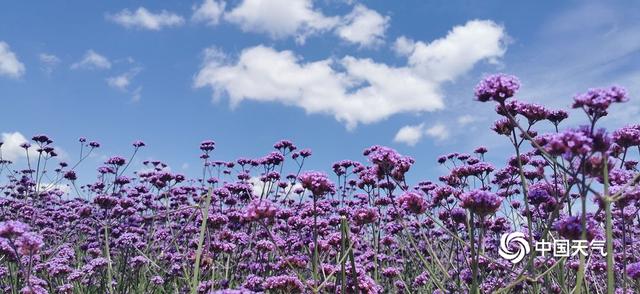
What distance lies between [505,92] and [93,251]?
6308 mm

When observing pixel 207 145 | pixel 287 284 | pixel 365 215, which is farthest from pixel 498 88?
pixel 207 145

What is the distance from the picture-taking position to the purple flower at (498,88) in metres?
3.33

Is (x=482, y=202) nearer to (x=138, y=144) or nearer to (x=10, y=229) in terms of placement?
(x=10, y=229)

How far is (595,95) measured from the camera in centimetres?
281

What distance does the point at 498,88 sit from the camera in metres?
3.37

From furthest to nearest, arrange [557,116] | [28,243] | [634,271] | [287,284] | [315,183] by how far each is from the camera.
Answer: [557,116]
[634,271]
[287,284]
[315,183]
[28,243]

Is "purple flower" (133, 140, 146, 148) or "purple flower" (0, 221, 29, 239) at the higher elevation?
"purple flower" (133, 140, 146, 148)

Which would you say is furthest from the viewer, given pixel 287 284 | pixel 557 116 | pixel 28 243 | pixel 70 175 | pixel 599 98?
pixel 70 175

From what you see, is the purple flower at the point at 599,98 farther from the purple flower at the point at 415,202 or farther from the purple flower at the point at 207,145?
the purple flower at the point at 207,145

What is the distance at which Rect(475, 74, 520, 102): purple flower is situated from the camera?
10.9ft

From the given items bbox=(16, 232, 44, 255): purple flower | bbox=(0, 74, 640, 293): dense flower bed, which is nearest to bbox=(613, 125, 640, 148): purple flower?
bbox=(0, 74, 640, 293): dense flower bed

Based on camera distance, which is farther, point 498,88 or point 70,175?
point 70,175

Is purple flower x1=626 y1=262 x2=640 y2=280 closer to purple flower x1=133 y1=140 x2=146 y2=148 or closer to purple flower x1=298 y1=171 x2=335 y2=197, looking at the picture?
purple flower x1=298 y1=171 x2=335 y2=197

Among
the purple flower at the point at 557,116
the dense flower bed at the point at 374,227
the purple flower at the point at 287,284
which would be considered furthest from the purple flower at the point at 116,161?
the purple flower at the point at 557,116
